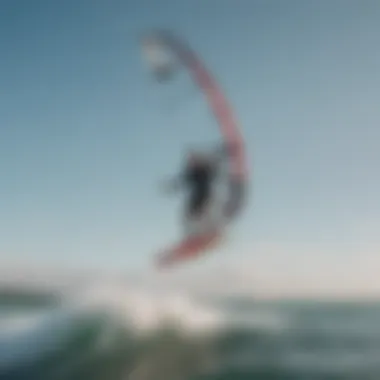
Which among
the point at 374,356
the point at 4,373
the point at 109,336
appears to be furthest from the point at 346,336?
the point at 4,373

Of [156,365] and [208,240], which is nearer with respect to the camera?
[208,240]

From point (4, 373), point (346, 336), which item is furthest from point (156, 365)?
point (346, 336)

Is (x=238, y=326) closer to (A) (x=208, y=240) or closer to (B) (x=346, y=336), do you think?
(B) (x=346, y=336)

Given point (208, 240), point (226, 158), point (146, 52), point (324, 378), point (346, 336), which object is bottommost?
point (324, 378)

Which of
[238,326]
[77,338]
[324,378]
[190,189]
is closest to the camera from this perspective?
[190,189]

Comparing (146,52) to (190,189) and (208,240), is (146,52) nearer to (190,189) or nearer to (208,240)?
(190,189)

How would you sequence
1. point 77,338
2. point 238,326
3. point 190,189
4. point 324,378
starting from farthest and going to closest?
point 77,338 → point 238,326 → point 324,378 → point 190,189

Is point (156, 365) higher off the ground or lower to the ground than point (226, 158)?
lower
